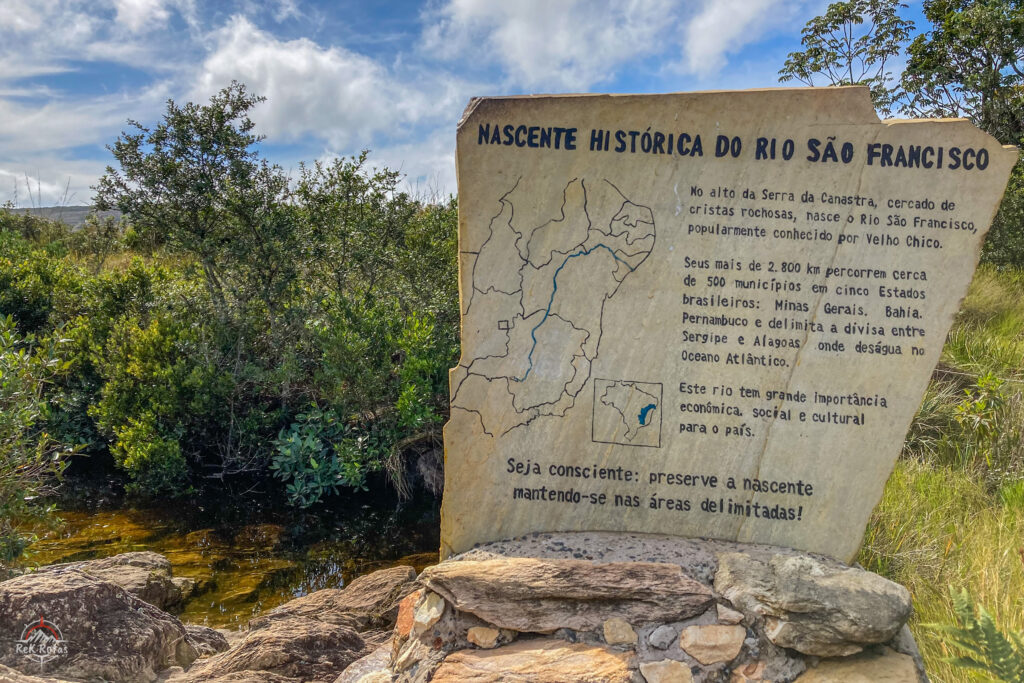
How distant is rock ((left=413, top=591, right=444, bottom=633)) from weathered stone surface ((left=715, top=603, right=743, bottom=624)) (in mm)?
1155

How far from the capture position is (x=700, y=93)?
3.19 meters

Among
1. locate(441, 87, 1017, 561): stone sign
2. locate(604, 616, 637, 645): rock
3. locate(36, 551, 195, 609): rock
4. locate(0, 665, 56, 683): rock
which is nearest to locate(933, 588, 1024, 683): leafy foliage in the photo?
locate(441, 87, 1017, 561): stone sign

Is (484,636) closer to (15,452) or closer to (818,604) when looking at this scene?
(818,604)

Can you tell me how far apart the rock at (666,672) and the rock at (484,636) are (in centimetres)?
61

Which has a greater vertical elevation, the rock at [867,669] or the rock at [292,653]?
the rock at [867,669]

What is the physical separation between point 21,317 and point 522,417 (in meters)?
8.12

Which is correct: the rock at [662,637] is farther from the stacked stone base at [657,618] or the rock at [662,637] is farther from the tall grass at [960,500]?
the tall grass at [960,500]

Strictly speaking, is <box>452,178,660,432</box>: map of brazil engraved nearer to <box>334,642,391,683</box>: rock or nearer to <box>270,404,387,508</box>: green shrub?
<box>334,642,391,683</box>: rock

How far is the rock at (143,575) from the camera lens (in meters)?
4.65

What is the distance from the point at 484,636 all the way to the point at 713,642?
0.92m

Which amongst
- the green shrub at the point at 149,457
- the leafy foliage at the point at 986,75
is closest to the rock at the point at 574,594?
the green shrub at the point at 149,457

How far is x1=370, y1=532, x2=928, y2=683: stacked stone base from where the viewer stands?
9.07ft

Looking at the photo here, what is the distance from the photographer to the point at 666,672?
2.78 m

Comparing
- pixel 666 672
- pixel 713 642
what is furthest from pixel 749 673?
pixel 666 672
